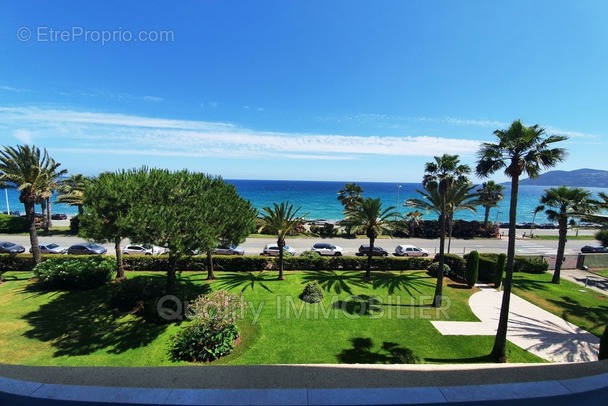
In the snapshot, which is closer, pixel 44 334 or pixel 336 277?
pixel 44 334

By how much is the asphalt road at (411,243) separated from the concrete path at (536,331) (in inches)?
711

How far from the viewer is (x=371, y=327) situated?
1548cm

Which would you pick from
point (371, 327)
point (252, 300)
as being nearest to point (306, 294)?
point (252, 300)

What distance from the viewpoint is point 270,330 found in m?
14.8

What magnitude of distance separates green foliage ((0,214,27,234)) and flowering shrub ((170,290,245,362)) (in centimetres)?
4282

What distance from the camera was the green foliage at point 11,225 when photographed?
134 feet

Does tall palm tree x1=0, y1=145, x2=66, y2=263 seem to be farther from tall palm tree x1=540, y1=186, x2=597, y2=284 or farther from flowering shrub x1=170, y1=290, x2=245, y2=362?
tall palm tree x1=540, y1=186, x2=597, y2=284

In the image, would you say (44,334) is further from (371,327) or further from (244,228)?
(371,327)

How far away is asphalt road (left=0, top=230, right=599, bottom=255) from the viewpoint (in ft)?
124

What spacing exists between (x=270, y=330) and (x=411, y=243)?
32715 mm

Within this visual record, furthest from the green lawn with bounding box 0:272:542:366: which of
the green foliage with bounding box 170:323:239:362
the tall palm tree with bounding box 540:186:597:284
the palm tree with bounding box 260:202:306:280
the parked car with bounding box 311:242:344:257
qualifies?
the parked car with bounding box 311:242:344:257

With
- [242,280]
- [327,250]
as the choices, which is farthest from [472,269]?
[242,280]

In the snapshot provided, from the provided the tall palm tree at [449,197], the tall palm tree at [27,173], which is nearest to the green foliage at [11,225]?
the tall palm tree at [27,173]

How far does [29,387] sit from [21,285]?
24.8 meters
